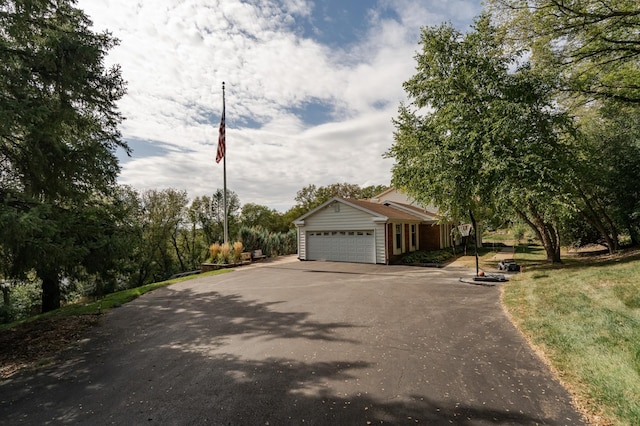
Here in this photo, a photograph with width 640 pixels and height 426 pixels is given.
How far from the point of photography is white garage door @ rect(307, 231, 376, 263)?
1869 centimetres

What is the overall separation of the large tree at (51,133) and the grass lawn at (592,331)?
9.14 m

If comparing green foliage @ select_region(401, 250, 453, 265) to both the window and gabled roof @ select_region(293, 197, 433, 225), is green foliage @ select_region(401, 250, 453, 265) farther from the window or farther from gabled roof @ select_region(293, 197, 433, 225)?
gabled roof @ select_region(293, 197, 433, 225)

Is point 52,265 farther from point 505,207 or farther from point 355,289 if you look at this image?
point 505,207

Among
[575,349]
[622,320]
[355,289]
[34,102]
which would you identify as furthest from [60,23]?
[622,320]

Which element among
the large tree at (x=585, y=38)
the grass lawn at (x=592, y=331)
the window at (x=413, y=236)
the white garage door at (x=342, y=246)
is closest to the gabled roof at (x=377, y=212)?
the window at (x=413, y=236)

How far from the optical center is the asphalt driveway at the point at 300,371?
374 centimetres

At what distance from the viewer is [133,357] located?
5676 millimetres

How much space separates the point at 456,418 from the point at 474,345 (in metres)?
2.48

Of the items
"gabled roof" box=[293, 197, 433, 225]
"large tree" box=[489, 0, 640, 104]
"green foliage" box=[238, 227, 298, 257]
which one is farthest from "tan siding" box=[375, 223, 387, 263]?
"large tree" box=[489, 0, 640, 104]

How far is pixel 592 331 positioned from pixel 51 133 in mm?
11723

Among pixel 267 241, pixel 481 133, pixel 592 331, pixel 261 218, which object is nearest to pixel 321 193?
pixel 261 218

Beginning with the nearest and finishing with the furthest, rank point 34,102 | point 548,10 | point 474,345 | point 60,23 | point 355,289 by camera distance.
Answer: point 474,345 < point 34,102 < point 60,23 < point 548,10 < point 355,289

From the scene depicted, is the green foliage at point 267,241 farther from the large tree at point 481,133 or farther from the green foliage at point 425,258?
the large tree at point 481,133

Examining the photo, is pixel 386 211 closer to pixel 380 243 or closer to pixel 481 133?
pixel 380 243
